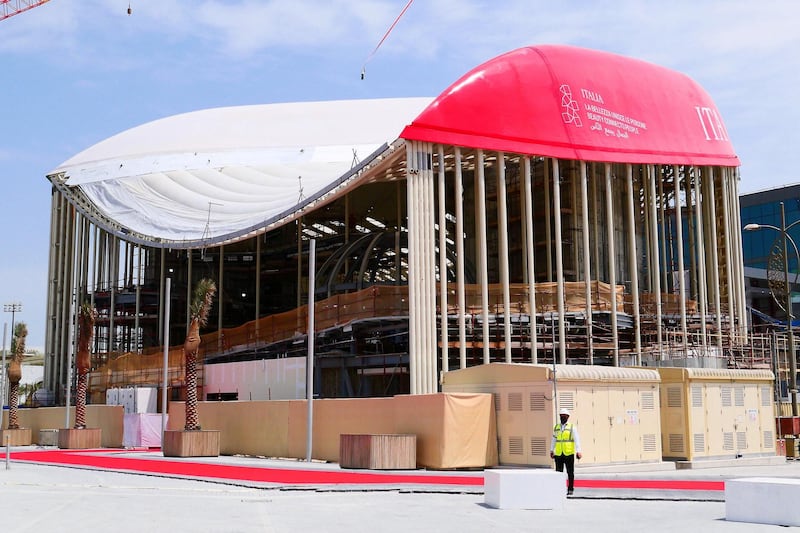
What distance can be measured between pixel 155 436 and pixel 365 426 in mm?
17904

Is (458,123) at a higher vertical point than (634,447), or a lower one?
higher

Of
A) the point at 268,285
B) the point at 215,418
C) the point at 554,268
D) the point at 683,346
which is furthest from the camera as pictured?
the point at 268,285

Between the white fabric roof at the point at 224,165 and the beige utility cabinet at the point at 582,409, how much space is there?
28319 millimetres

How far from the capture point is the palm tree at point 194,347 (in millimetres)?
37875

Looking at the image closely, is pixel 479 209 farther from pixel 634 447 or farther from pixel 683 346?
pixel 634 447

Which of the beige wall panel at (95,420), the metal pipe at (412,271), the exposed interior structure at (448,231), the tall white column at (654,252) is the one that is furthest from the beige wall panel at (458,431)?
the beige wall panel at (95,420)

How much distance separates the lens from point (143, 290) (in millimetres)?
67312

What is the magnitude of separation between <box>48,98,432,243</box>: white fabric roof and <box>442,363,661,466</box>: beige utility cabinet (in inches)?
1115

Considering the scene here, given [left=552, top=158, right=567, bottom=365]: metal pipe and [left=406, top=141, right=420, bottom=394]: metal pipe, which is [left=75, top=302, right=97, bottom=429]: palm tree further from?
[left=552, top=158, right=567, bottom=365]: metal pipe

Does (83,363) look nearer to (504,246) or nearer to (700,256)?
(504,246)

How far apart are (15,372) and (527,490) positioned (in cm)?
4395

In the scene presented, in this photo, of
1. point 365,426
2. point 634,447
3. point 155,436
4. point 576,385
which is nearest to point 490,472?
point 576,385

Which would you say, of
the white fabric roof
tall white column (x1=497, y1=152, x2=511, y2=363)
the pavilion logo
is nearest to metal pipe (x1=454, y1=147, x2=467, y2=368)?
tall white column (x1=497, y1=152, x2=511, y2=363)

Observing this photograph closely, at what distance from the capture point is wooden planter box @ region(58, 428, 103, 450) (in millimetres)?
45562
